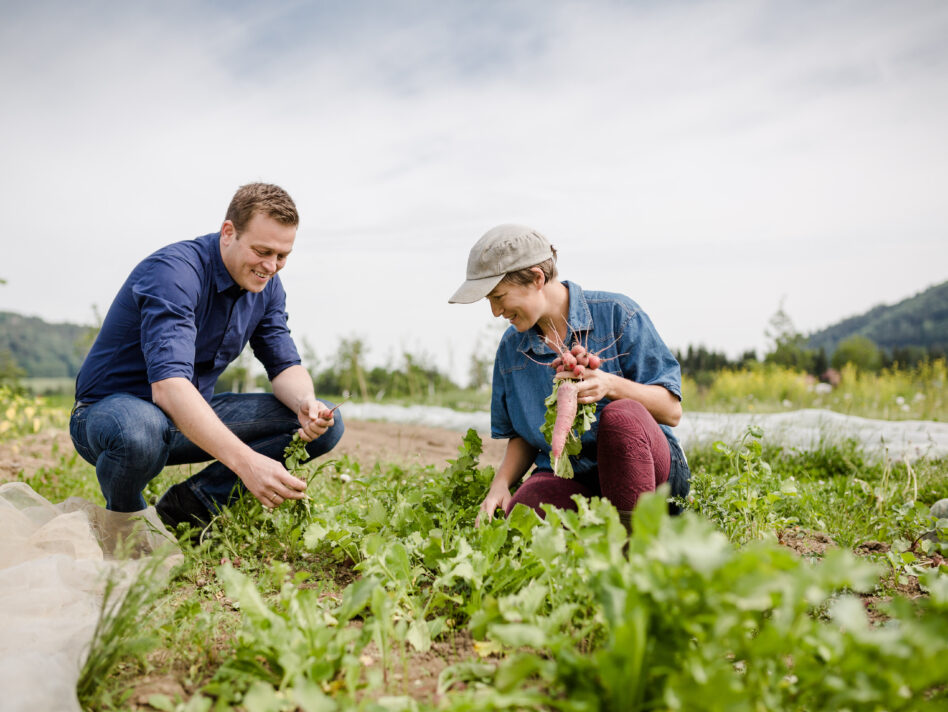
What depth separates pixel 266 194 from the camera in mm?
2631

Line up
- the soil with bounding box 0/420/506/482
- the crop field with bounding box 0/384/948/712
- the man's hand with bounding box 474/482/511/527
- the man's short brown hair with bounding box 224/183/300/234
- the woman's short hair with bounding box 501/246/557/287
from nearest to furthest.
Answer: the crop field with bounding box 0/384/948/712 → the woman's short hair with bounding box 501/246/557/287 → the man's hand with bounding box 474/482/511/527 → the man's short brown hair with bounding box 224/183/300/234 → the soil with bounding box 0/420/506/482

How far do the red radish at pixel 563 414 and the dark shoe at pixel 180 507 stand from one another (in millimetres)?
1633

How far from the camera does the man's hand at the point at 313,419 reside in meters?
2.72

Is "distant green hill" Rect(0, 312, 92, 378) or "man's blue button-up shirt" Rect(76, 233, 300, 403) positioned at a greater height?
"distant green hill" Rect(0, 312, 92, 378)

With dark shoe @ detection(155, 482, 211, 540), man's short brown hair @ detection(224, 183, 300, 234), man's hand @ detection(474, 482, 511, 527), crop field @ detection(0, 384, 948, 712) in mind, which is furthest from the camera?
dark shoe @ detection(155, 482, 211, 540)

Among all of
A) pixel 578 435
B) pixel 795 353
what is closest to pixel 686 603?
Answer: pixel 578 435

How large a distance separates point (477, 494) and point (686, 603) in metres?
1.75

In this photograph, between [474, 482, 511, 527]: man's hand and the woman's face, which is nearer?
the woman's face

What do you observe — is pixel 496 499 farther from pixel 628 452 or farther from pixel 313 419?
pixel 313 419

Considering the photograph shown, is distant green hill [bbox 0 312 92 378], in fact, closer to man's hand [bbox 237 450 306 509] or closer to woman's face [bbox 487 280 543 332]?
man's hand [bbox 237 450 306 509]

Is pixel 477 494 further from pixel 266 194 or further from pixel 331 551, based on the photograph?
pixel 266 194

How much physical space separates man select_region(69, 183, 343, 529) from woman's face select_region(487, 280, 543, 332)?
89 centimetres

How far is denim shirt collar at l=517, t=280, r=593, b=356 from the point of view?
2.54 metres

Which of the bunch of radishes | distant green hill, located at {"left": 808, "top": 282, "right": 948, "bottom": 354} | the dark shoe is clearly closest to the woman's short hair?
the bunch of radishes
